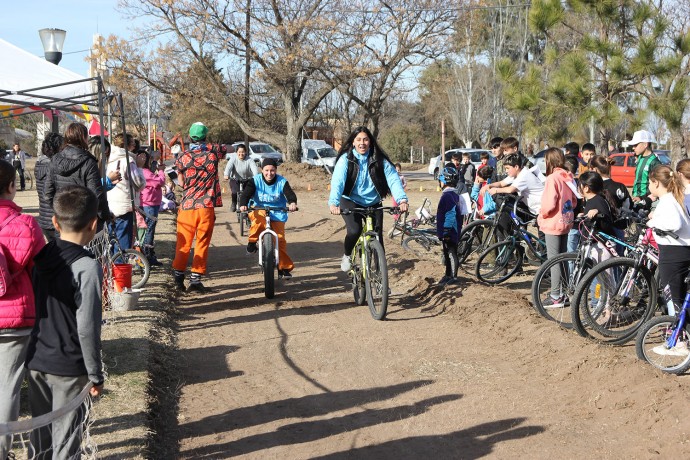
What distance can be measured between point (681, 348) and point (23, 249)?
494 centimetres

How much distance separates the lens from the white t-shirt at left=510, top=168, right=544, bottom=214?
9.91 metres

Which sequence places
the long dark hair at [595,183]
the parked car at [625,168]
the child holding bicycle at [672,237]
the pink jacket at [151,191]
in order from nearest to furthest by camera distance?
the child holding bicycle at [672,237] < the long dark hair at [595,183] < the pink jacket at [151,191] < the parked car at [625,168]

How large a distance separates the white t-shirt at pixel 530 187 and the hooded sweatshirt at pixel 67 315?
7041 millimetres

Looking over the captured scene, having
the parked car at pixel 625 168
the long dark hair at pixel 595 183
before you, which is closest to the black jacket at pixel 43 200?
the long dark hair at pixel 595 183

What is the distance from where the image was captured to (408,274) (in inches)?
432

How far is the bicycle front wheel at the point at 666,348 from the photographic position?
6.25 meters

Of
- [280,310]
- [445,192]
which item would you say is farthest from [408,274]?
[280,310]

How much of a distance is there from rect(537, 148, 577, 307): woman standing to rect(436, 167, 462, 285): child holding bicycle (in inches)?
54.3

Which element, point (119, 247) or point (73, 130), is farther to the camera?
point (119, 247)

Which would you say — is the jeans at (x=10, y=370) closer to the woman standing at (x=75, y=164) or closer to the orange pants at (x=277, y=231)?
the woman standing at (x=75, y=164)

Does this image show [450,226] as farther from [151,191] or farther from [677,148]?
[677,148]

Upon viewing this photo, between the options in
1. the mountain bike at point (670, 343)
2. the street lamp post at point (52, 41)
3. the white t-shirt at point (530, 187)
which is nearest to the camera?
the mountain bike at point (670, 343)

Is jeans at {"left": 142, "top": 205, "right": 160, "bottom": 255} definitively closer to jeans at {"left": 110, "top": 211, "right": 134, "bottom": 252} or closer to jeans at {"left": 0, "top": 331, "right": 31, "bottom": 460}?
jeans at {"left": 110, "top": 211, "right": 134, "bottom": 252}

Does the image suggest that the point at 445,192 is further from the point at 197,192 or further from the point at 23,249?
the point at 23,249
